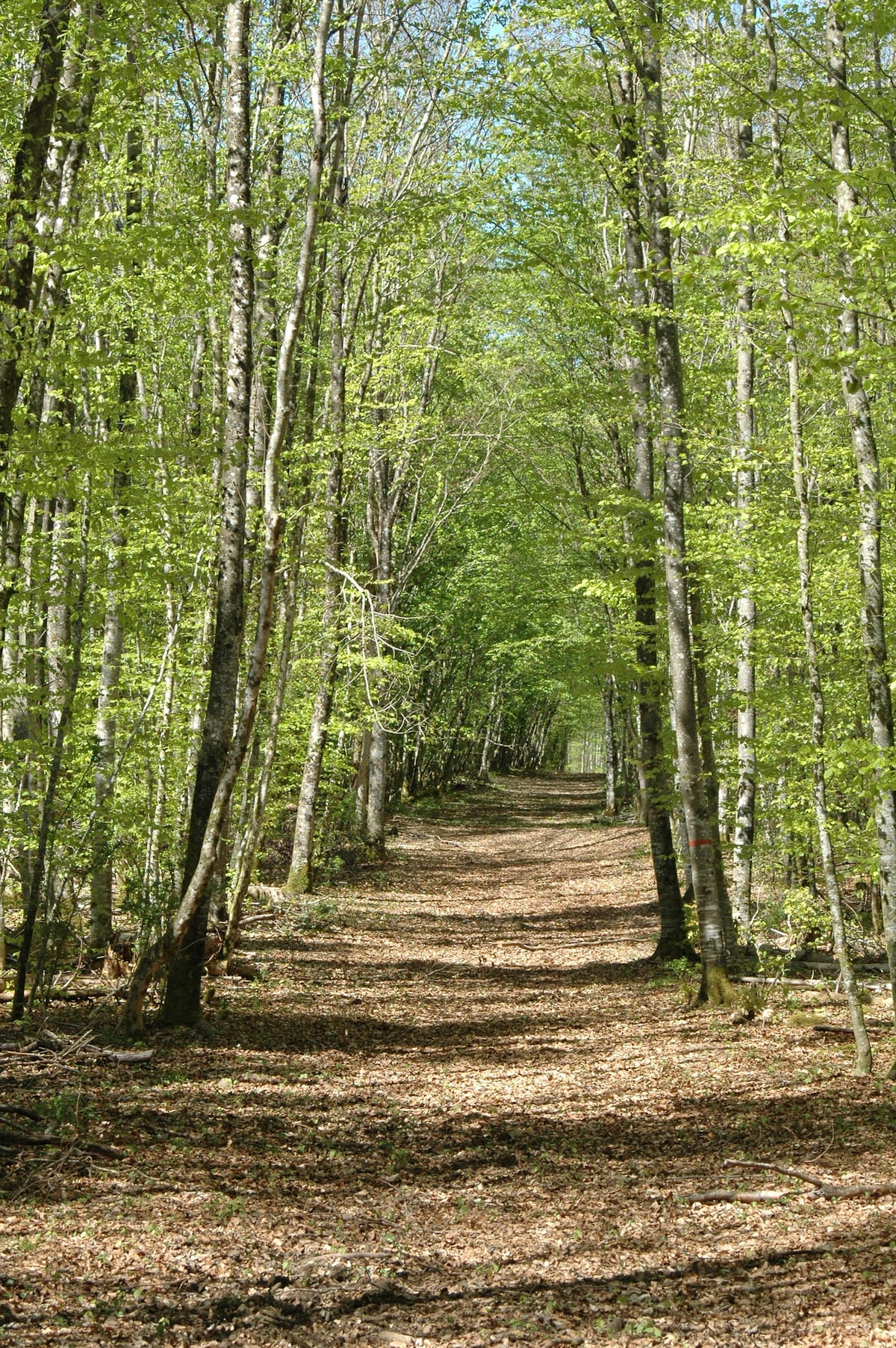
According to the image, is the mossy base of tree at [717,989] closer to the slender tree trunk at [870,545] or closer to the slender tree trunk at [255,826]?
the slender tree trunk at [870,545]

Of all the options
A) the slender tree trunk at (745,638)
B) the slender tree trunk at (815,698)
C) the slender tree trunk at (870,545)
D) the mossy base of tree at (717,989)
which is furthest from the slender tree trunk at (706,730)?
the slender tree trunk at (870,545)

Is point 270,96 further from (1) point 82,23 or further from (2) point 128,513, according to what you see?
(2) point 128,513

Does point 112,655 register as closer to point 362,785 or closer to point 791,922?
point 791,922

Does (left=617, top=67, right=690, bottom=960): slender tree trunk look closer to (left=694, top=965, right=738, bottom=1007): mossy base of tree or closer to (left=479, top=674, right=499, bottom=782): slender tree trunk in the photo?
(left=694, top=965, right=738, bottom=1007): mossy base of tree

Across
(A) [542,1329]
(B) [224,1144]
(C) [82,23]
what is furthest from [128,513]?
(A) [542,1329]

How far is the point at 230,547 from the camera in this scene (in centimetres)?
895

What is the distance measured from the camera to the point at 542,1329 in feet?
14.6

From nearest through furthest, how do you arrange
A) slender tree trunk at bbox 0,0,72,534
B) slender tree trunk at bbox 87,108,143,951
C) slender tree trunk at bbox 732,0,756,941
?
slender tree trunk at bbox 0,0,72,534 < slender tree trunk at bbox 87,108,143,951 < slender tree trunk at bbox 732,0,756,941

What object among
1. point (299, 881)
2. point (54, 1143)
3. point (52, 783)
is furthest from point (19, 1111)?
point (299, 881)

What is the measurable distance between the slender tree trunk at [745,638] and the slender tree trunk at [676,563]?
0.75 metres

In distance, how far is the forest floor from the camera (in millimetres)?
4465

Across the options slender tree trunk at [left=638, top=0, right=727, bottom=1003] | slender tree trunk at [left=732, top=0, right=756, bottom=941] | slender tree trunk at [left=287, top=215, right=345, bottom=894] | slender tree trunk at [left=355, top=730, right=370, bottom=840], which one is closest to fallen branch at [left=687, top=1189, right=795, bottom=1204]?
slender tree trunk at [left=638, top=0, right=727, bottom=1003]

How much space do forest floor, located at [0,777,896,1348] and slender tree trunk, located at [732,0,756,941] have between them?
6.18 feet

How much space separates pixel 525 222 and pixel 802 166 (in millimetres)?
4549
